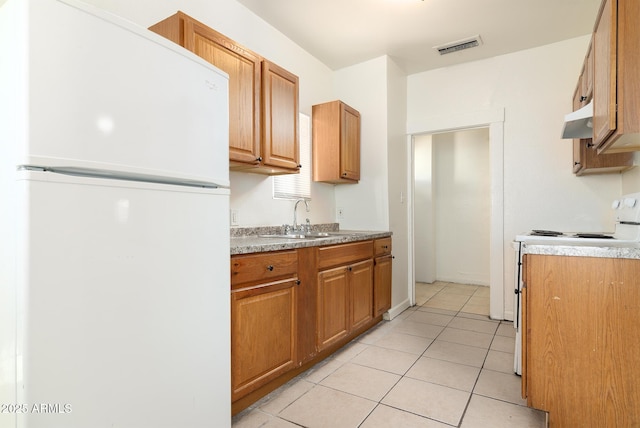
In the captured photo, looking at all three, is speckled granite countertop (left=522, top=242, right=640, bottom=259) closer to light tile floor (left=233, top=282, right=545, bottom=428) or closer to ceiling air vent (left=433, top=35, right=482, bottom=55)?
light tile floor (left=233, top=282, right=545, bottom=428)

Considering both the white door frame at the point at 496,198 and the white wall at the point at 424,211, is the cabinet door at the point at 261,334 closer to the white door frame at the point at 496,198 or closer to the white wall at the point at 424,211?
the white door frame at the point at 496,198

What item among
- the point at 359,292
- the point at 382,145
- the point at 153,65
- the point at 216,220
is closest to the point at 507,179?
the point at 382,145

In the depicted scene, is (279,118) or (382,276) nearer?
(279,118)

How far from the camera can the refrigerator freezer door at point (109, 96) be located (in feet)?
2.70

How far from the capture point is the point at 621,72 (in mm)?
1317

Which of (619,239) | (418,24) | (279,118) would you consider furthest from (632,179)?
(279,118)

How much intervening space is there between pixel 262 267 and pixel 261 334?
14.5 inches

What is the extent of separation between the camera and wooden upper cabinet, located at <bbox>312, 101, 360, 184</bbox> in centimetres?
319

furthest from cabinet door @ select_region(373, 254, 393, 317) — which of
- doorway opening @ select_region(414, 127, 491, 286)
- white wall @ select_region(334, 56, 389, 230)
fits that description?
doorway opening @ select_region(414, 127, 491, 286)

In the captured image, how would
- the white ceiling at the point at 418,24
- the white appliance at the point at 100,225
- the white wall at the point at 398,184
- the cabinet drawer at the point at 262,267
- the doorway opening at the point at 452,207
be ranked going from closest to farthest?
1. the white appliance at the point at 100,225
2. the cabinet drawer at the point at 262,267
3. the white ceiling at the point at 418,24
4. the white wall at the point at 398,184
5. the doorway opening at the point at 452,207

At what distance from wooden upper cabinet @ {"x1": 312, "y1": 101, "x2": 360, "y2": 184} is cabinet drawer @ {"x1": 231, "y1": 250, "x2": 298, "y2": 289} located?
1.39 meters

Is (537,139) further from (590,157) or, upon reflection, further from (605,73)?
(605,73)

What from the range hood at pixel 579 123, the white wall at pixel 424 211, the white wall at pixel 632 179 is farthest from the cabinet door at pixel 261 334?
the white wall at pixel 424 211

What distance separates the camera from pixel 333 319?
244cm
